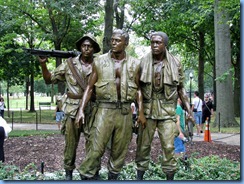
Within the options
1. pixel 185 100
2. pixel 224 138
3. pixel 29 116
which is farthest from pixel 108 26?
pixel 29 116

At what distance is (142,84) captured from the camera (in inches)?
226

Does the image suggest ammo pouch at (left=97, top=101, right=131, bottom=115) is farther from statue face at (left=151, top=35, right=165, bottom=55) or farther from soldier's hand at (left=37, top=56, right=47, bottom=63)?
soldier's hand at (left=37, top=56, right=47, bottom=63)

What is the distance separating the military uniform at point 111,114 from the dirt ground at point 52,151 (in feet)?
12.7

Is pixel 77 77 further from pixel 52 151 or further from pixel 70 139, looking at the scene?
pixel 52 151

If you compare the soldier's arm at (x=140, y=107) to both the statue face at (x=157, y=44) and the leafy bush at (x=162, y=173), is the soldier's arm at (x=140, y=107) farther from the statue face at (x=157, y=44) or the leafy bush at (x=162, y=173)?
the leafy bush at (x=162, y=173)

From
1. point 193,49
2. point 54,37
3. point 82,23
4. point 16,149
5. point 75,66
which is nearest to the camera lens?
point 75,66

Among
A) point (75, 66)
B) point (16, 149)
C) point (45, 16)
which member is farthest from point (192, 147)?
point (45, 16)

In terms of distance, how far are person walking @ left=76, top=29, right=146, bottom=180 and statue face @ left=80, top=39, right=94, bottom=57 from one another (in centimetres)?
38

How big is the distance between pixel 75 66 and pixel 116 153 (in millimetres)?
1438

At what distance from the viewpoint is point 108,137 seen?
5.51 m

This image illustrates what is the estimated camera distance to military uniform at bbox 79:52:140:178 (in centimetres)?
548

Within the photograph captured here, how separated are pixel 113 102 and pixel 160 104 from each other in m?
0.69

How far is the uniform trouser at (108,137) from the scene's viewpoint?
548cm

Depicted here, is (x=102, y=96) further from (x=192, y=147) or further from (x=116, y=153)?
(x=192, y=147)
